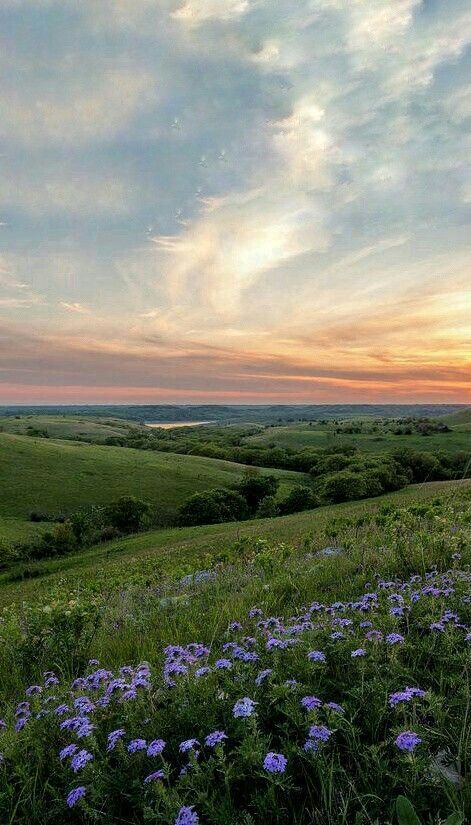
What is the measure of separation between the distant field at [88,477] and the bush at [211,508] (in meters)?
5.05

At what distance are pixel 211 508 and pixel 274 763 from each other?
81.7 metres

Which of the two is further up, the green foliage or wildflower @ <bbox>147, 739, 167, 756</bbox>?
wildflower @ <bbox>147, 739, 167, 756</bbox>

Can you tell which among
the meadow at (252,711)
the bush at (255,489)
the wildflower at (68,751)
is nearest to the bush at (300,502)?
the bush at (255,489)

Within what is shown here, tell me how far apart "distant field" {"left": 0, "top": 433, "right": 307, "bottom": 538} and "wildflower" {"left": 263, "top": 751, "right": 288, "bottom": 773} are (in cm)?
7713

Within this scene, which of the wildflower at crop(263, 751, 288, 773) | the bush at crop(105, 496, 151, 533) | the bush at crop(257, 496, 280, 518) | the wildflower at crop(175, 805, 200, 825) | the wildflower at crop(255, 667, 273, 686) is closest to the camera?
the wildflower at crop(175, 805, 200, 825)

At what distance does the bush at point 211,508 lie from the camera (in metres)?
81.0

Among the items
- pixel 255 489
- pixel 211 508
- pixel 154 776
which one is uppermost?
pixel 154 776

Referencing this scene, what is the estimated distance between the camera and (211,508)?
8250 cm

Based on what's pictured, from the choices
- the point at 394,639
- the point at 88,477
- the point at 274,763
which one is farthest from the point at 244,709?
the point at 88,477

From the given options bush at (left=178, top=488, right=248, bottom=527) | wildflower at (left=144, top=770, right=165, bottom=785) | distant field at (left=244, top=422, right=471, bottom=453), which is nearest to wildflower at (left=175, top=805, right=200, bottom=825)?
wildflower at (left=144, top=770, right=165, bottom=785)

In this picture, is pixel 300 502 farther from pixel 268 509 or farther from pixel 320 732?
pixel 320 732

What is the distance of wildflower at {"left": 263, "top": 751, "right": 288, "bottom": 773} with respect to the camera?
7.45ft

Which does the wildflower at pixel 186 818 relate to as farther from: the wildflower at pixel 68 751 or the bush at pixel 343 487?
the bush at pixel 343 487

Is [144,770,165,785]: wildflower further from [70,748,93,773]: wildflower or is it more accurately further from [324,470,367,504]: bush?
[324,470,367,504]: bush
